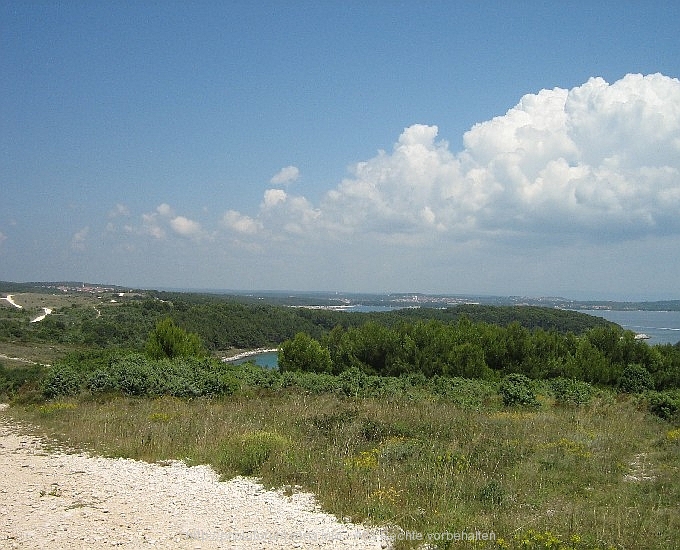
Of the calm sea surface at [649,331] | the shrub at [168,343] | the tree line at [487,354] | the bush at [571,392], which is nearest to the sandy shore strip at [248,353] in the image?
the calm sea surface at [649,331]

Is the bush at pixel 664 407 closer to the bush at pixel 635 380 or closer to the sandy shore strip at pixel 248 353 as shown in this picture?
the bush at pixel 635 380

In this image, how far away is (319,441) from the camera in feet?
36.5

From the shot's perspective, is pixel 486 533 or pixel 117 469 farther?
pixel 117 469

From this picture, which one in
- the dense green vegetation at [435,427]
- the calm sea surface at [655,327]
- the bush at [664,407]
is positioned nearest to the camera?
the dense green vegetation at [435,427]

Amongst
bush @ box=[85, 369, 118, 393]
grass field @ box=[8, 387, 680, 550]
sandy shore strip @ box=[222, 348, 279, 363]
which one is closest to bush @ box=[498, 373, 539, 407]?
grass field @ box=[8, 387, 680, 550]

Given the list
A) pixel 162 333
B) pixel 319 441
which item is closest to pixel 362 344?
pixel 162 333

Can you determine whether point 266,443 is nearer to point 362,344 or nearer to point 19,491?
point 19,491

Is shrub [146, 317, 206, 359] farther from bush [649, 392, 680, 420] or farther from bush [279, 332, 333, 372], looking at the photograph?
bush [649, 392, 680, 420]

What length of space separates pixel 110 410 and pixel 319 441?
277 inches

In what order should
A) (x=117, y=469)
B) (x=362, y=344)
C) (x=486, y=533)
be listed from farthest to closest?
1. (x=362, y=344)
2. (x=117, y=469)
3. (x=486, y=533)

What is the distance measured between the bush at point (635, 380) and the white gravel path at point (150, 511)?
2313cm

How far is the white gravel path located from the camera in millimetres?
6422

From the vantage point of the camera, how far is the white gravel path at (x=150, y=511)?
6.42 metres

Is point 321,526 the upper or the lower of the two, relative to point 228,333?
upper
